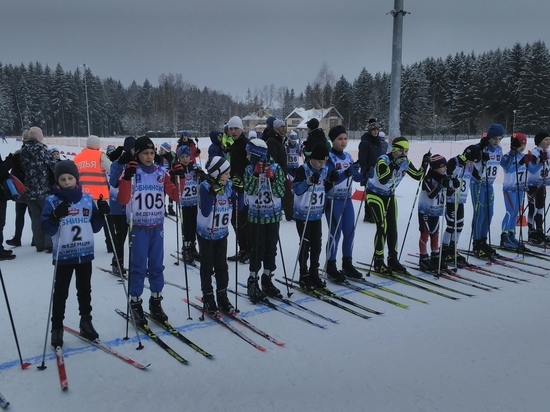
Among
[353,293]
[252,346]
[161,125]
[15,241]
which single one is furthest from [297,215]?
[161,125]

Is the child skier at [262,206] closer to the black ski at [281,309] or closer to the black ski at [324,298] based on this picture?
the black ski at [281,309]

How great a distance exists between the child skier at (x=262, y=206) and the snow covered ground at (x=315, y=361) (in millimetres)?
490

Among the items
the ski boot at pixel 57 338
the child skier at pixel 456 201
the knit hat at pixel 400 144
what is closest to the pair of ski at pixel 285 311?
the ski boot at pixel 57 338

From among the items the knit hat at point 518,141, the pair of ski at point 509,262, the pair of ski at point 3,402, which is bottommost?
the pair of ski at point 3,402

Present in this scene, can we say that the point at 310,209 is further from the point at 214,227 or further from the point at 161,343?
the point at 161,343

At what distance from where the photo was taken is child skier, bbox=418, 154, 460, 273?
562 cm

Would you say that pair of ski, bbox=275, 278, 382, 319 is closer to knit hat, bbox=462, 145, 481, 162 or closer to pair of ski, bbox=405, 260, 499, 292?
pair of ski, bbox=405, 260, 499, 292

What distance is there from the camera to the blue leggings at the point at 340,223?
17.6 feet

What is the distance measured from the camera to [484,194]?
21.1 feet

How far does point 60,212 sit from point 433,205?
14.7 ft

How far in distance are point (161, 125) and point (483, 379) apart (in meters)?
74.9

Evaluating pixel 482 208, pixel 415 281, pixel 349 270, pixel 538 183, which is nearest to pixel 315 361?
pixel 349 270

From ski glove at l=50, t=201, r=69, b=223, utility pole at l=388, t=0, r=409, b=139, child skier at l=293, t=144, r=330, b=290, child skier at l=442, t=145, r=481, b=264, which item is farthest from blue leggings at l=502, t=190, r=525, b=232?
ski glove at l=50, t=201, r=69, b=223

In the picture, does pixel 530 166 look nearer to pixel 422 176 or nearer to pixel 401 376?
pixel 422 176
